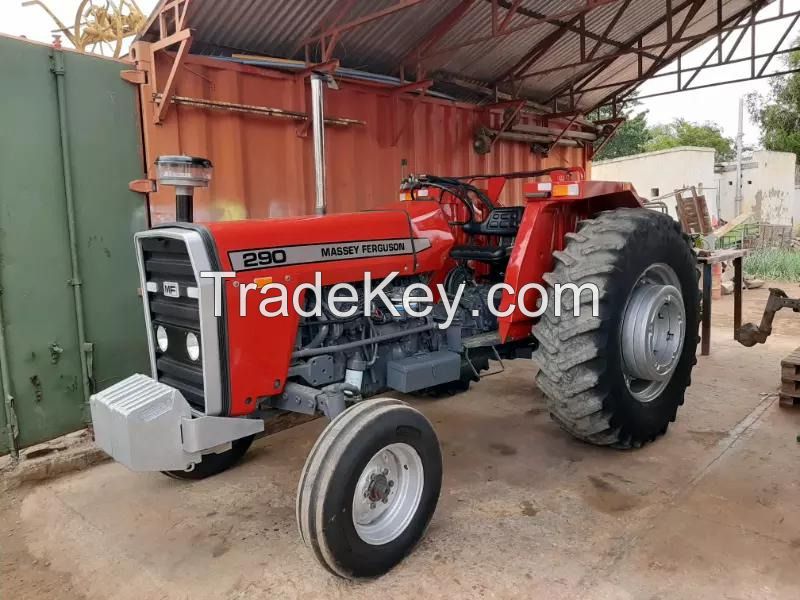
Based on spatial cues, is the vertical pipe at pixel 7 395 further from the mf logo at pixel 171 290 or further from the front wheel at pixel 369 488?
the front wheel at pixel 369 488

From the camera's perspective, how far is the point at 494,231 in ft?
12.5

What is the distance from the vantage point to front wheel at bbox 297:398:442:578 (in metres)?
2.34

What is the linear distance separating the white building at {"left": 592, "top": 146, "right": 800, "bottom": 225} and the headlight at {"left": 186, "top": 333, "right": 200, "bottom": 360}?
18184 mm

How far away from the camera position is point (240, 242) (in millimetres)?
2605

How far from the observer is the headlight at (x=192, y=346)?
8.75 feet

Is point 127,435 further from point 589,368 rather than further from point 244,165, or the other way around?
point 244,165

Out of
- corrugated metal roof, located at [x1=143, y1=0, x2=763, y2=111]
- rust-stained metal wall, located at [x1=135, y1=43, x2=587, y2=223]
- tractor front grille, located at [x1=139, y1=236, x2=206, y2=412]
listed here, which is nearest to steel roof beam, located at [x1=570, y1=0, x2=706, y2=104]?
corrugated metal roof, located at [x1=143, y1=0, x2=763, y2=111]

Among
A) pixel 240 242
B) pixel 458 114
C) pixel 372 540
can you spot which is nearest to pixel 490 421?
pixel 372 540

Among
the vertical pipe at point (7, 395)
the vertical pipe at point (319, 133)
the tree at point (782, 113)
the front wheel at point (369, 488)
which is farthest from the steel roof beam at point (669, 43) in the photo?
the tree at point (782, 113)

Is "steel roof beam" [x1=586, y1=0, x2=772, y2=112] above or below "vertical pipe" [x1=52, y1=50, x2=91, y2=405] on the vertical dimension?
above

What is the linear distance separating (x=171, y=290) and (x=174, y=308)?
3.2 inches

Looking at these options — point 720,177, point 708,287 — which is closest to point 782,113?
point 720,177

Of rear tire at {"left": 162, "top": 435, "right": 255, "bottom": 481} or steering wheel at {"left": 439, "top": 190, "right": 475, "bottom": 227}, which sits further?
steering wheel at {"left": 439, "top": 190, "right": 475, "bottom": 227}

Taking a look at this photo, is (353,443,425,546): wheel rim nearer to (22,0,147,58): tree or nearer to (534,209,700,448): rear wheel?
(534,209,700,448): rear wheel
